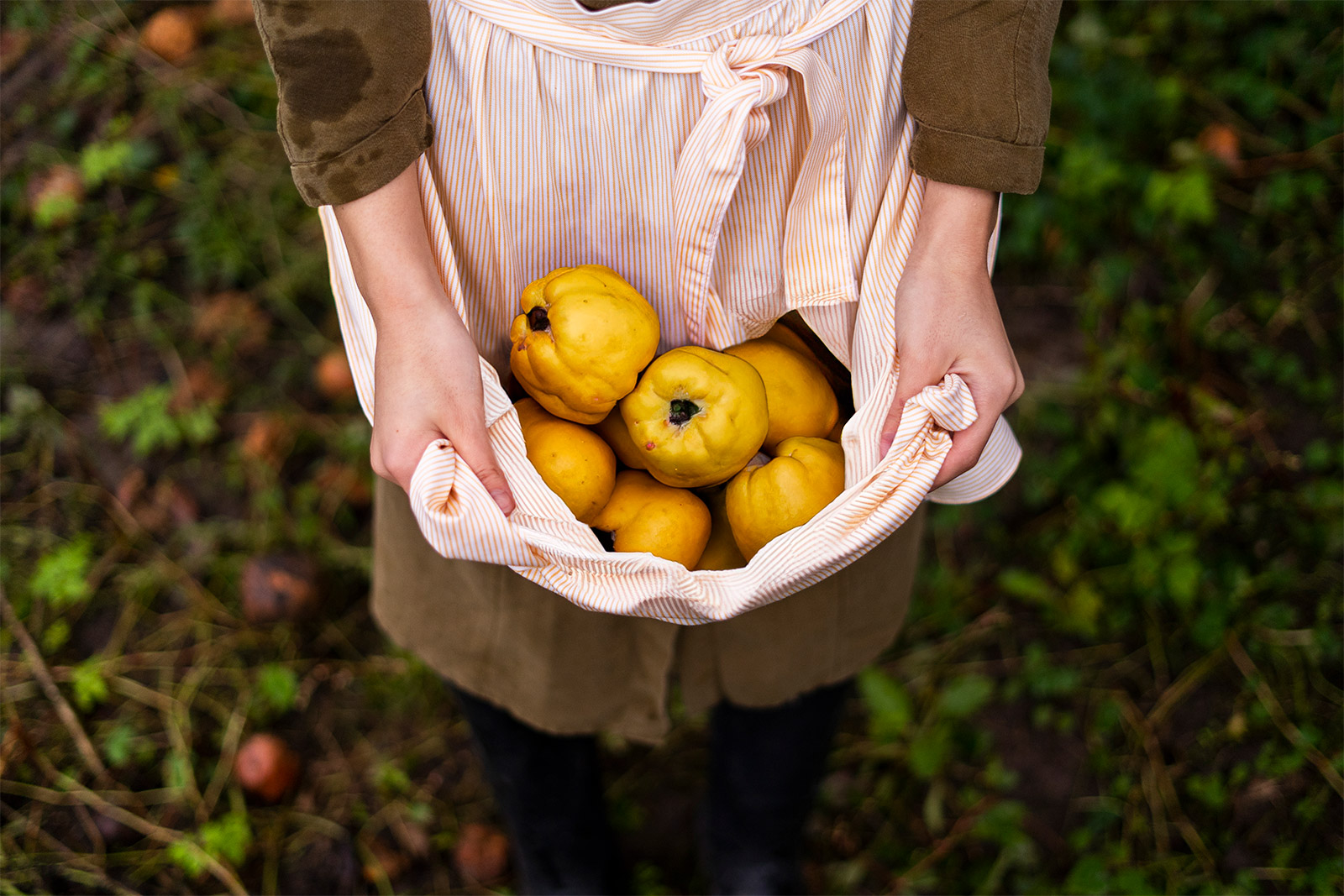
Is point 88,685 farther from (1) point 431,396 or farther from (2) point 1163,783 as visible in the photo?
(2) point 1163,783

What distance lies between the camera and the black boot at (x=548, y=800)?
1544mm

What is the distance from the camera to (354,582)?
2.22m

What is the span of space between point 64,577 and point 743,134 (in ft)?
6.81

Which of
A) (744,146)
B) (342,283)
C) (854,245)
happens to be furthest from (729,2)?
(342,283)

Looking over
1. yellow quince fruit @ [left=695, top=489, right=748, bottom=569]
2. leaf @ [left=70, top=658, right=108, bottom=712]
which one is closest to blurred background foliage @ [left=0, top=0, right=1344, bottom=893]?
leaf @ [left=70, top=658, right=108, bottom=712]

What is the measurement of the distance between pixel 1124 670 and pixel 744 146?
1.68 metres

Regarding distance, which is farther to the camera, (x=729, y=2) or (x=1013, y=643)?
(x=1013, y=643)

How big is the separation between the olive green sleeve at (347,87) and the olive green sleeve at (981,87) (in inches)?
22.3

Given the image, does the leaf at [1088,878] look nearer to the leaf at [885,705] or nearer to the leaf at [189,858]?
the leaf at [885,705]

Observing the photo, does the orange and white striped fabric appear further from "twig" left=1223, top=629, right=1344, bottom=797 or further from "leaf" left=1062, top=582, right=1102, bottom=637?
"twig" left=1223, top=629, right=1344, bottom=797

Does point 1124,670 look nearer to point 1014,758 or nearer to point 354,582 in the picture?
point 1014,758

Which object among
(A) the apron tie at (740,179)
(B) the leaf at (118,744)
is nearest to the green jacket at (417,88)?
(A) the apron tie at (740,179)

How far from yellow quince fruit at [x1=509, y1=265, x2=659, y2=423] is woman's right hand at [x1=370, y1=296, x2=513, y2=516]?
0.08 m

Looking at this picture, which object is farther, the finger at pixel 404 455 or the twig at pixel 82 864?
the twig at pixel 82 864
